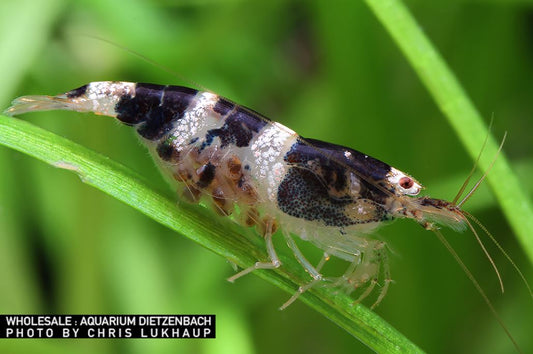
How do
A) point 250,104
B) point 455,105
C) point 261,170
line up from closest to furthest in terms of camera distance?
point 455,105
point 261,170
point 250,104

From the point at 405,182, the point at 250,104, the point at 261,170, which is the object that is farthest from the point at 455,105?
the point at 250,104

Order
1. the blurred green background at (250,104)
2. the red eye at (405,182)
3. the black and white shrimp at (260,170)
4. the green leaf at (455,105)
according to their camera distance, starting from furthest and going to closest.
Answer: the blurred green background at (250,104), the red eye at (405,182), the black and white shrimp at (260,170), the green leaf at (455,105)

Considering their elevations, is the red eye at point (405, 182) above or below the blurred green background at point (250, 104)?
below

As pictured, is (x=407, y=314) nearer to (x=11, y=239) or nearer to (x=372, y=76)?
(x=372, y=76)

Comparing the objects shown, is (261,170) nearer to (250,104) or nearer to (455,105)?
(455,105)

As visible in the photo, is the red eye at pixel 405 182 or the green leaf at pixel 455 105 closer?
the green leaf at pixel 455 105

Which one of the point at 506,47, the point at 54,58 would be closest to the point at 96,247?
the point at 54,58

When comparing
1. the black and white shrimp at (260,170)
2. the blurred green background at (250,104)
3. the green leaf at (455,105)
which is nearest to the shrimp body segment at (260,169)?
the black and white shrimp at (260,170)

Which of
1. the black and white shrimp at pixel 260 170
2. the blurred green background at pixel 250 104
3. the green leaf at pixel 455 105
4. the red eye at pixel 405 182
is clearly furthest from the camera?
the blurred green background at pixel 250 104

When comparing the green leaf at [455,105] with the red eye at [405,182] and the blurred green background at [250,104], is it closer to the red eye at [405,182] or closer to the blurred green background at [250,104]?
the red eye at [405,182]
